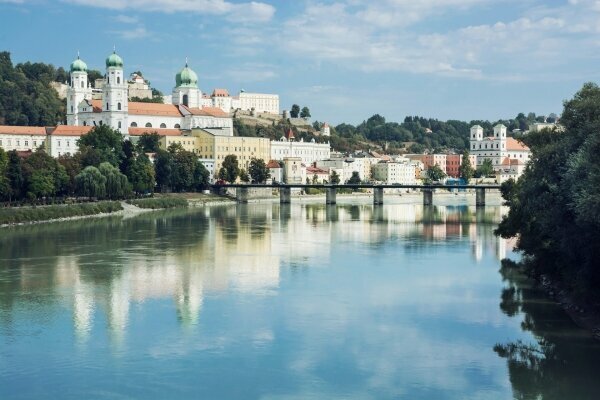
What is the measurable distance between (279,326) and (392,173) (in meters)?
76.6

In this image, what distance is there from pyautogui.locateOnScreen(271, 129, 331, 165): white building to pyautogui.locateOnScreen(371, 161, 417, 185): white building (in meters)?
5.67

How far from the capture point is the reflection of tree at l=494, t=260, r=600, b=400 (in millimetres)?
12477

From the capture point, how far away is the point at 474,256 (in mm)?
26312

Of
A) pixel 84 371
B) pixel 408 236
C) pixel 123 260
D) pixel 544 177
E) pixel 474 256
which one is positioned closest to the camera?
pixel 84 371

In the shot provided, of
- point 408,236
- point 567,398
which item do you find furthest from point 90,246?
point 567,398

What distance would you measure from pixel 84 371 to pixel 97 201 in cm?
3202

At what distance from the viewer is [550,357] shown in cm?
1391

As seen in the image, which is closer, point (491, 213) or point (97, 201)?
point (97, 201)

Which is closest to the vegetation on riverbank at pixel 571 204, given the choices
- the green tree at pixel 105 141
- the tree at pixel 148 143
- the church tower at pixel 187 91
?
the green tree at pixel 105 141

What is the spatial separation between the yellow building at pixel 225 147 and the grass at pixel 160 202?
642 inches

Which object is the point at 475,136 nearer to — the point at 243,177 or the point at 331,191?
the point at 243,177

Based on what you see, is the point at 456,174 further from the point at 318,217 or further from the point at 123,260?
the point at 123,260

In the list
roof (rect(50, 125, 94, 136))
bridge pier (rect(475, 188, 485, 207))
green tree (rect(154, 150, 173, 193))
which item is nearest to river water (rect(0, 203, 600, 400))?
green tree (rect(154, 150, 173, 193))

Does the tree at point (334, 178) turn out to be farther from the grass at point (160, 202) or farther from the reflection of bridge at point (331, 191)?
the grass at point (160, 202)
